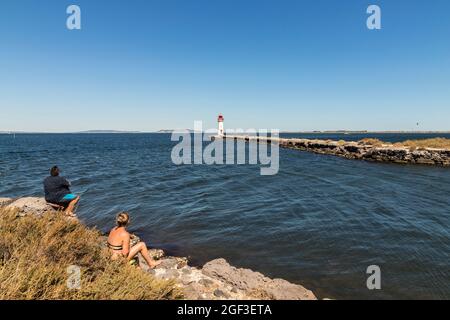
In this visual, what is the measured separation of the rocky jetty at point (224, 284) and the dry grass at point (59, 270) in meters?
0.97

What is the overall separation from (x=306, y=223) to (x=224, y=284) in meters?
6.23

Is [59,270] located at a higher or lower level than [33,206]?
higher

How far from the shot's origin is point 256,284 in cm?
554

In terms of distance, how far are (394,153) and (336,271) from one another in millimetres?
30016

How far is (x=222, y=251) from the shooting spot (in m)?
8.41

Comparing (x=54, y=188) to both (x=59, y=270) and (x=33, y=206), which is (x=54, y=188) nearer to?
(x=33, y=206)

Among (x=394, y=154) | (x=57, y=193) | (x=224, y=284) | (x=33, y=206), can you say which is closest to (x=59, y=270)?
(x=224, y=284)

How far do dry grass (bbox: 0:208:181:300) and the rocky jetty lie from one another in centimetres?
97

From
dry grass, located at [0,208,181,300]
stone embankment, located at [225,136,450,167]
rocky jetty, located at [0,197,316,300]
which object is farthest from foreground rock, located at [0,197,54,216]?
stone embankment, located at [225,136,450,167]

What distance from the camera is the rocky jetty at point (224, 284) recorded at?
5.02m

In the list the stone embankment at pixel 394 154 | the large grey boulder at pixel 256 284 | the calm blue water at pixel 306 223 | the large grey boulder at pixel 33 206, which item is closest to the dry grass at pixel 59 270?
the large grey boulder at pixel 256 284

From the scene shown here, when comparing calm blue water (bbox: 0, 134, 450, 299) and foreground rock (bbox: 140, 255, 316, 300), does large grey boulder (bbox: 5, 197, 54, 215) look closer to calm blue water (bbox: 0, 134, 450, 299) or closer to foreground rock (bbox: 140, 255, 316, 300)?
calm blue water (bbox: 0, 134, 450, 299)
